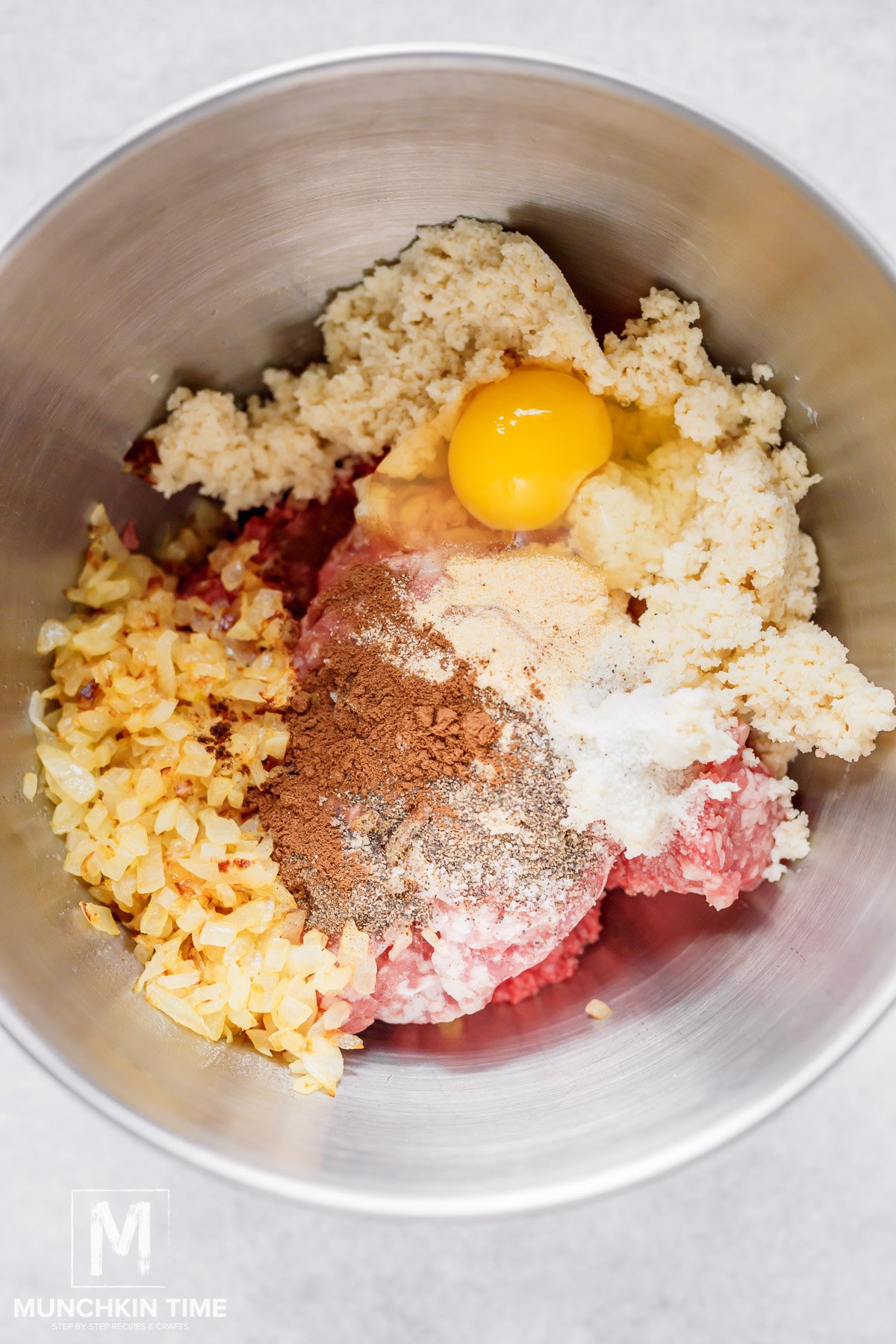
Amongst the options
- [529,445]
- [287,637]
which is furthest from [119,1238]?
[529,445]

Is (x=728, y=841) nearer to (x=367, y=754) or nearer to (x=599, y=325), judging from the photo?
(x=367, y=754)

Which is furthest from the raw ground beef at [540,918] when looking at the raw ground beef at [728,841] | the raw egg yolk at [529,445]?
the raw egg yolk at [529,445]

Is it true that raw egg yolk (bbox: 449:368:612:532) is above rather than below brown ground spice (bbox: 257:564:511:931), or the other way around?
above

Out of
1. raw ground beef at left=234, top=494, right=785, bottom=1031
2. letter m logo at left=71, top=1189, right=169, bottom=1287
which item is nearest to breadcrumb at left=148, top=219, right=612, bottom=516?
raw ground beef at left=234, top=494, right=785, bottom=1031

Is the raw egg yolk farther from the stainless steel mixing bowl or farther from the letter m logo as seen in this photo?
the letter m logo

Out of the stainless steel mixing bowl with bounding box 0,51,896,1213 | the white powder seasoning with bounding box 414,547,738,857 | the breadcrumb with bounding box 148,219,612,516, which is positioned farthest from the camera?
the breadcrumb with bounding box 148,219,612,516

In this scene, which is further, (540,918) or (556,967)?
(556,967)

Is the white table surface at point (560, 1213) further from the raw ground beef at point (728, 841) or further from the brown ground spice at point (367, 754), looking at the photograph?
the brown ground spice at point (367, 754)
